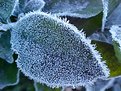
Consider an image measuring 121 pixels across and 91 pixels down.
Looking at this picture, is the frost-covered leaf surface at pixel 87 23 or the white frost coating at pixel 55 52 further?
the frost-covered leaf surface at pixel 87 23

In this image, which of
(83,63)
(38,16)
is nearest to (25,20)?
(38,16)

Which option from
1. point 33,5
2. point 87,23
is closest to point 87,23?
point 87,23

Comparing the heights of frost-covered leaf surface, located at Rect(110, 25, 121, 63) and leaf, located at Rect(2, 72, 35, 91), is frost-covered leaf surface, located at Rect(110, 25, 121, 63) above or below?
above

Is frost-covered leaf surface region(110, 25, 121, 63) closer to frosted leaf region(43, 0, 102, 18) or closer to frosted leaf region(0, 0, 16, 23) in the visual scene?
frosted leaf region(43, 0, 102, 18)

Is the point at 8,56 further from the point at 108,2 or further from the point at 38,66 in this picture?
the point at 108,2

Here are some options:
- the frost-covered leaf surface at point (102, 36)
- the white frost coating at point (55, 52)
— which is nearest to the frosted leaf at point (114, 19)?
the frost-covered leaf surface at point (102, 36)

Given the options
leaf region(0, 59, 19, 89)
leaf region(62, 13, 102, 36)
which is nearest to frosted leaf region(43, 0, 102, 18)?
leaf region(62, 13, 102, 36)

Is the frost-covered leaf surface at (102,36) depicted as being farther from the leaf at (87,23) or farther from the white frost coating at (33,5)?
the white frost coating at (33,5)
